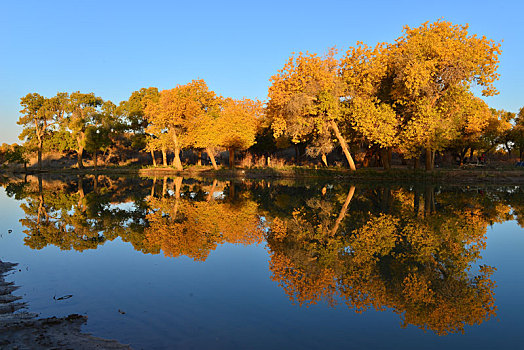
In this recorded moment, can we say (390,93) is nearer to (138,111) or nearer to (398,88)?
Answer: (398,88)

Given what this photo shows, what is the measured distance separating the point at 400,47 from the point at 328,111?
401 inches

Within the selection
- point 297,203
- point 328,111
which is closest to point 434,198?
point 297,203

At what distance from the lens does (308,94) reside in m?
36.9

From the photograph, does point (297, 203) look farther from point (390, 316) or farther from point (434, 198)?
point (390, 316)

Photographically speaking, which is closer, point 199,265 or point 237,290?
point 237,290

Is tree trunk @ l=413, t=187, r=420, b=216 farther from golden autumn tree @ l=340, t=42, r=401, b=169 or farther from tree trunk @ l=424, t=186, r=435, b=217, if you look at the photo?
golden autumn tree @ l=340, t=42, r=401, b=169

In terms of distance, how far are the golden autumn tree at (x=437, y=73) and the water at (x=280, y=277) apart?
1846 cm

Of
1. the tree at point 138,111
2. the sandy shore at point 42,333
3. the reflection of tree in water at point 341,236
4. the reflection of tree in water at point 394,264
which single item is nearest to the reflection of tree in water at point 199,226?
the reflection of tree in water at point 341,236

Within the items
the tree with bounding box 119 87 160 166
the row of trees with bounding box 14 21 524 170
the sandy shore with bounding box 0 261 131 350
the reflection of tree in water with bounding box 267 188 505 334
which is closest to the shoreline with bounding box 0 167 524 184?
the row of trees with bounding box 14 21 524 170

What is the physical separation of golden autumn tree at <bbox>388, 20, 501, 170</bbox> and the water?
18458 millimetres

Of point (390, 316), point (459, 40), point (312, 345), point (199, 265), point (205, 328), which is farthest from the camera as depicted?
point (459, 40)

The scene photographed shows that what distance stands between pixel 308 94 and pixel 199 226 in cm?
2546

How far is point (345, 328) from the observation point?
6.02 meters

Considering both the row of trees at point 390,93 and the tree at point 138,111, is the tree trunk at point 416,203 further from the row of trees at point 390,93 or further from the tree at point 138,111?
the tree at point 138,111
